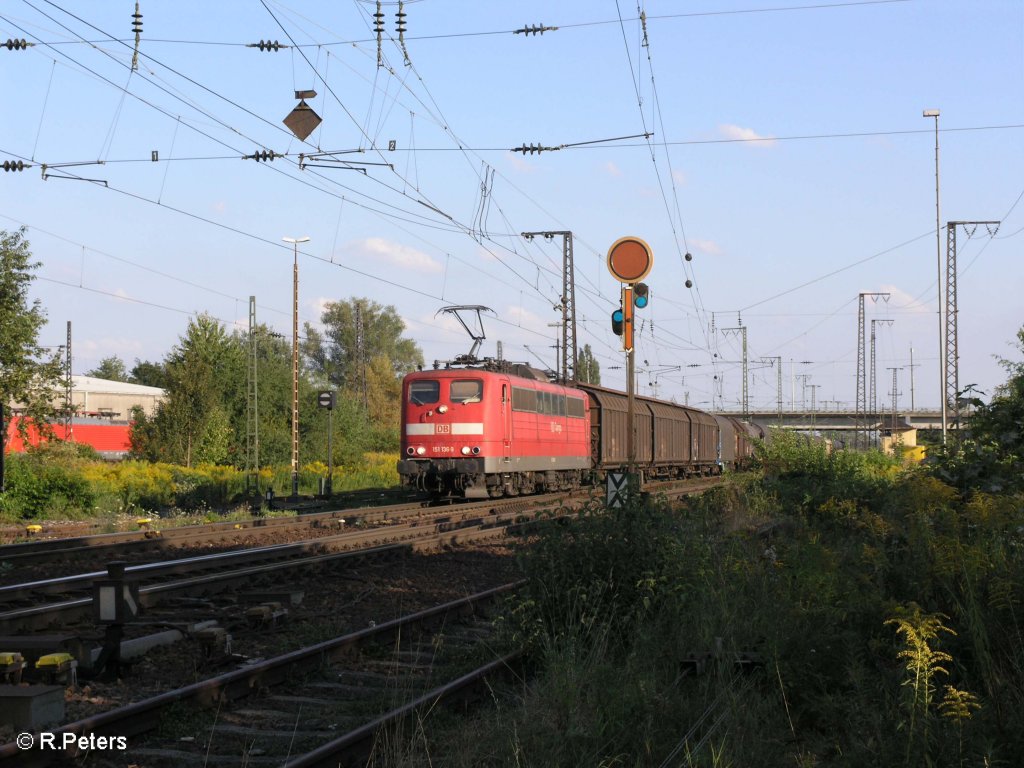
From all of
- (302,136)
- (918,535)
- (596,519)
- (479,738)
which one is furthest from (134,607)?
(302,136)

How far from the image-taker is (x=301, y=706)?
701 centimetres

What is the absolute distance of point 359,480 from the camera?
126 feet

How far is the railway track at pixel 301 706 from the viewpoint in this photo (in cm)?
576

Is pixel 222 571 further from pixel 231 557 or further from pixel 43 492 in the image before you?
pixel 43 492

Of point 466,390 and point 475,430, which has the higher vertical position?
point 466,390

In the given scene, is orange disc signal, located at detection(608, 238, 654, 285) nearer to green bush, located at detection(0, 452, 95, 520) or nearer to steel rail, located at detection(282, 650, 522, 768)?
steel rail, located at detection(282, 650, 522, 768)

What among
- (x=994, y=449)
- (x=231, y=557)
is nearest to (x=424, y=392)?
(x=231, y=557)

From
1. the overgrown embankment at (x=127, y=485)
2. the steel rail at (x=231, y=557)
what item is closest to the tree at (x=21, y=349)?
the overgrown embankment at (x=127, y=485)

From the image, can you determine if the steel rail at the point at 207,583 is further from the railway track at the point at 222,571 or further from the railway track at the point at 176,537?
the railway track at the point at 176,537

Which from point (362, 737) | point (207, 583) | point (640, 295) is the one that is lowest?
point (362, 737)

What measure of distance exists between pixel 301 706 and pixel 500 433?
61.3 ft

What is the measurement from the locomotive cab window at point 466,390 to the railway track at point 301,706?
16.0 meters

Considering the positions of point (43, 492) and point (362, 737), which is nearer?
point (362, 737)

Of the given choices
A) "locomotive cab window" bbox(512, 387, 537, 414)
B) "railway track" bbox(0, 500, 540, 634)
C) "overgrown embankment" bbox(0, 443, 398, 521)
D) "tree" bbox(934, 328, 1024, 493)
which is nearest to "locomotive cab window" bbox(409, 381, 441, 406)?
"locomotive cab window" bbox(512, 387, 537, 414)
